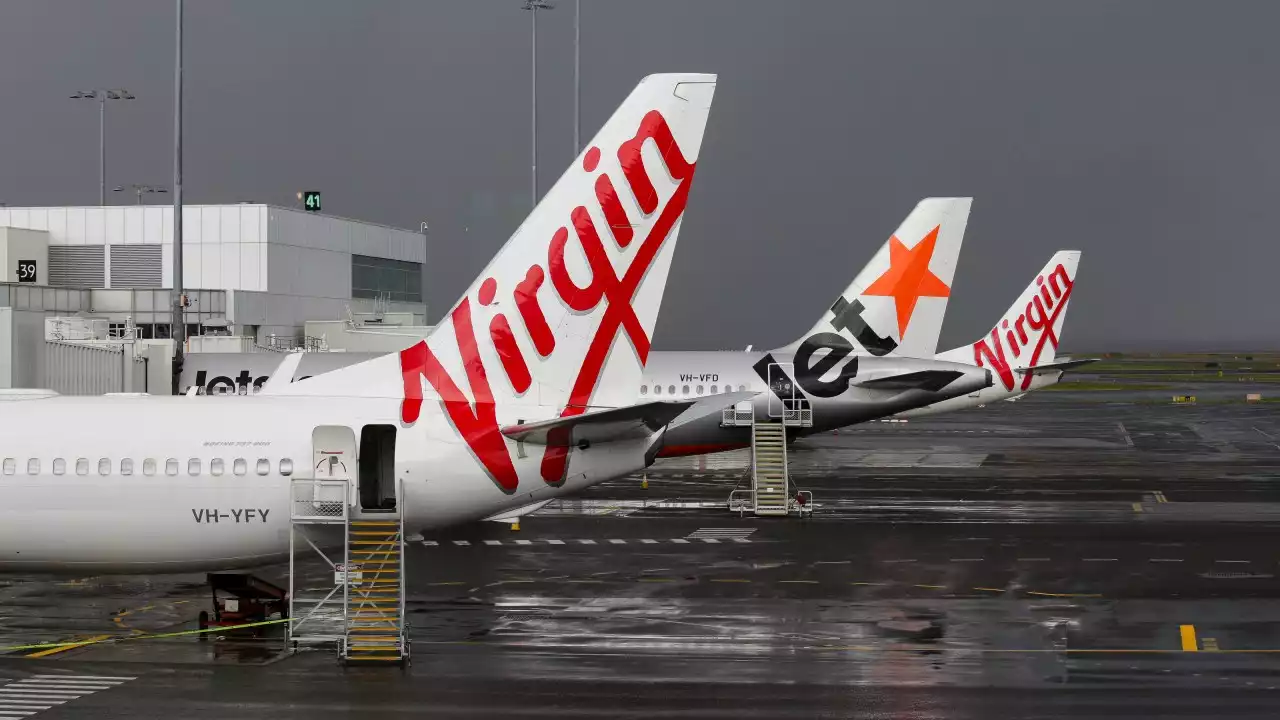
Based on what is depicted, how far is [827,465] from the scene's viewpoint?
62906mm

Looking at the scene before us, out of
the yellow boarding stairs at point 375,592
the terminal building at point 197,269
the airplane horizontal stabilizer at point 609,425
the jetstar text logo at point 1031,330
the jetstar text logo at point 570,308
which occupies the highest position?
the terminal building at point 197,269

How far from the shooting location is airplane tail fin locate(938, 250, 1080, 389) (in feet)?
226

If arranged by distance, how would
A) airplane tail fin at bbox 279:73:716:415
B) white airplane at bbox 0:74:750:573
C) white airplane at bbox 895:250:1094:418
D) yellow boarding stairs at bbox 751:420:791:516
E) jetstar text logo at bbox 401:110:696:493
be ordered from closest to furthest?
airplane tail fin at bbox 279:73:716:415 < jetstar text logo at bbox 401:110:696:493 < white airplane at bbox 0:74:750:573 < yellow boarding stairs at bbox 751:420:791:516 < white airplane at bbox 895:250:1094:418

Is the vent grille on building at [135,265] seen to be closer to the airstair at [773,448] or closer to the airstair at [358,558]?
the airstair at [773,448]

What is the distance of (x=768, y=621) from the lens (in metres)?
27.5

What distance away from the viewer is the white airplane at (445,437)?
2444 centimetres

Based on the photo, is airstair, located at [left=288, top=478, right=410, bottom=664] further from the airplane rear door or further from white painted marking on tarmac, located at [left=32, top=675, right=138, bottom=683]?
the airplane rear door

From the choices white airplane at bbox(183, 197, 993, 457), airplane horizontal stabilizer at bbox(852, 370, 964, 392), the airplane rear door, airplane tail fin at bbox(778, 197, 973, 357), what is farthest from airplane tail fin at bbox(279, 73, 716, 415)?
airplane tail fin at bbox(778, 197, 973, 357)

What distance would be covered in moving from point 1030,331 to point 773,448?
27.5 m

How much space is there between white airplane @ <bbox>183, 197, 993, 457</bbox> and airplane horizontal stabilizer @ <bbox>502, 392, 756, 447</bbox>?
88.1 feet

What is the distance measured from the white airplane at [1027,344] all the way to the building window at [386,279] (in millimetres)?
47394

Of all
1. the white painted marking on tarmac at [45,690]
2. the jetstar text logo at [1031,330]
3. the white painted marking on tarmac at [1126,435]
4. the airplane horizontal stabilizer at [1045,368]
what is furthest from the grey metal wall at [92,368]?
the white painted marking on tarmac at [1126,435]

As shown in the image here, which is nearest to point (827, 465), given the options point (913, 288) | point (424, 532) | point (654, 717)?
point (913, 288)

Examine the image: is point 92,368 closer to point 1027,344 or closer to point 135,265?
point 135,265
